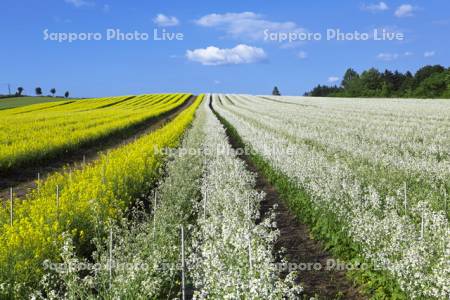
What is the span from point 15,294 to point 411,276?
16.4 ft

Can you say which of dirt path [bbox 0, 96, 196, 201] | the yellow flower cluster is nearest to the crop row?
the yellow flower cluster

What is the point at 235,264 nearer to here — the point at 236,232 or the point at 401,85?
the point at 236,232

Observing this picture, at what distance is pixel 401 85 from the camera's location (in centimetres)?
9950

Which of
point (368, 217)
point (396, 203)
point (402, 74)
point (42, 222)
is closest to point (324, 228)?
point (396, 203)

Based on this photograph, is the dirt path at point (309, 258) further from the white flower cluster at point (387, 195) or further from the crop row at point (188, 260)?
the white flower cluster at point (387, 195)

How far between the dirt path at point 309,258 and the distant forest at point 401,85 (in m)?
68.1

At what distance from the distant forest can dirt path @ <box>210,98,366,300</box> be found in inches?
2683

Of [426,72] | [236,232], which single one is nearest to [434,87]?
[426,72]

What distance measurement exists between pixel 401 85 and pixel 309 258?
9755 centimetres

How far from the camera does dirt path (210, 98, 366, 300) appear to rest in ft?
25.5

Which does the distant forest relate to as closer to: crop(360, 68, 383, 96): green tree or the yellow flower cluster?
crop(360, 68, 383, 96): green tree

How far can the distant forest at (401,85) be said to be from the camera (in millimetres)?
80312

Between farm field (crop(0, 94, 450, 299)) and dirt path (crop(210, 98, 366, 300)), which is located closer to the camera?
farm field (crop(0, 94, 450, 299))

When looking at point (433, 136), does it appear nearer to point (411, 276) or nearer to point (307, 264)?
point (307, 264)
